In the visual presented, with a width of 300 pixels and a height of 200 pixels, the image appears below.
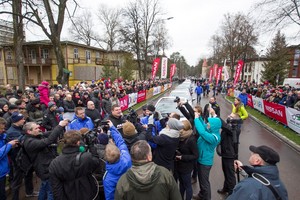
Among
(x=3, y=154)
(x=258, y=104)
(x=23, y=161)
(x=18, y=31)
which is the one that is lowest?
(x=258, y=104)

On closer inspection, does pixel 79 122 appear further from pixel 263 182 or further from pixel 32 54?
pixel 32 54

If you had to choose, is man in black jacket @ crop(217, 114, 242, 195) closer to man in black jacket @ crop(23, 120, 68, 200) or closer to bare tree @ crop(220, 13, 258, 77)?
man in black jacket @ crop(23, 120, 68, 200)

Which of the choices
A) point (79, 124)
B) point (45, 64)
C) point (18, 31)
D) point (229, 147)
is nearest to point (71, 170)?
point (79, 124)

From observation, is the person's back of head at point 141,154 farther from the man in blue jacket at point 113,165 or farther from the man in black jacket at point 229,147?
the man in black jacket at point 229,147

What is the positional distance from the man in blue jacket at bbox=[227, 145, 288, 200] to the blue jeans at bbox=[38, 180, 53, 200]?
3.06 meters

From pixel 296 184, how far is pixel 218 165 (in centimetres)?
187

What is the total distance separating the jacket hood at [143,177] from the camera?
1.84 metres

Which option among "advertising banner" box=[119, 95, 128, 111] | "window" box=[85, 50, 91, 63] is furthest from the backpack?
"window" box=[85, 50, 91, 63]

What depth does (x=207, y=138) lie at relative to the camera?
3420 millimetres

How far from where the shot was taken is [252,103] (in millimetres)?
15625

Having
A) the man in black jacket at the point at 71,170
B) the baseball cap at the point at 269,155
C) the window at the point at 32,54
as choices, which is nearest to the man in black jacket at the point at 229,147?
the baseball cap at the point at 269,155

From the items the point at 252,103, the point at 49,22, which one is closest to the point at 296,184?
the point at 252,103

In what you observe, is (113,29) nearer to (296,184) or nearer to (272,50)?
(272,50)

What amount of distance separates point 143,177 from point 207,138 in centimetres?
193
